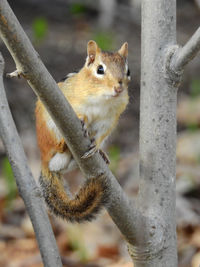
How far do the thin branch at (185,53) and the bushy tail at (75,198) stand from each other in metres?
0.37

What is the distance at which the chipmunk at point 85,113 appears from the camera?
1798mm

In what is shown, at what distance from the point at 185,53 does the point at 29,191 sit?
61 centimetres

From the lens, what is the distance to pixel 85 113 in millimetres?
1836

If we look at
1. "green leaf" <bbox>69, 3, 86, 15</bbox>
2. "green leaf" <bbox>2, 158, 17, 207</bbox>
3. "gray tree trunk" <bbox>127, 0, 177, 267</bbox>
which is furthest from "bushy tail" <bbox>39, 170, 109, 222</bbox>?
"green leaf" <bbox>69, 3, 86, 15</bbox>

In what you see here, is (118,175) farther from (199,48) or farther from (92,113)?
(199,48)

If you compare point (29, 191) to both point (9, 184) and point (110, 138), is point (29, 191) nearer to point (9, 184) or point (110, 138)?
point (110, 138)

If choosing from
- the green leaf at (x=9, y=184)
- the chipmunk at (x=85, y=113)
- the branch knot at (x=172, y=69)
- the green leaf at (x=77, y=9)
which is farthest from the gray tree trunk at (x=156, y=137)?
the green leaf at (x=77, y=9)

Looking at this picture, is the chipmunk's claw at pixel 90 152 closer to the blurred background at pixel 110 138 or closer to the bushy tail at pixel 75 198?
the bushy tail at pixel 75 198

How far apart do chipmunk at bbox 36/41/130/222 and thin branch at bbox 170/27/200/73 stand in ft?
0.70

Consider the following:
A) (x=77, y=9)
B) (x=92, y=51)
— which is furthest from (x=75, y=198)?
(x=77, y=9)

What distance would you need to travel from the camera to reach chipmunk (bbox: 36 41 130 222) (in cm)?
180

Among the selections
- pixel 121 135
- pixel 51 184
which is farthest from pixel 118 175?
pixel 51 184

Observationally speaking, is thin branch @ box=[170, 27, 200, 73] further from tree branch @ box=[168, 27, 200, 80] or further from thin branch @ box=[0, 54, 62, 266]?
thin branch @ box=[0, 54, 62, 266]

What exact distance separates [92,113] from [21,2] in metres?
3.83
